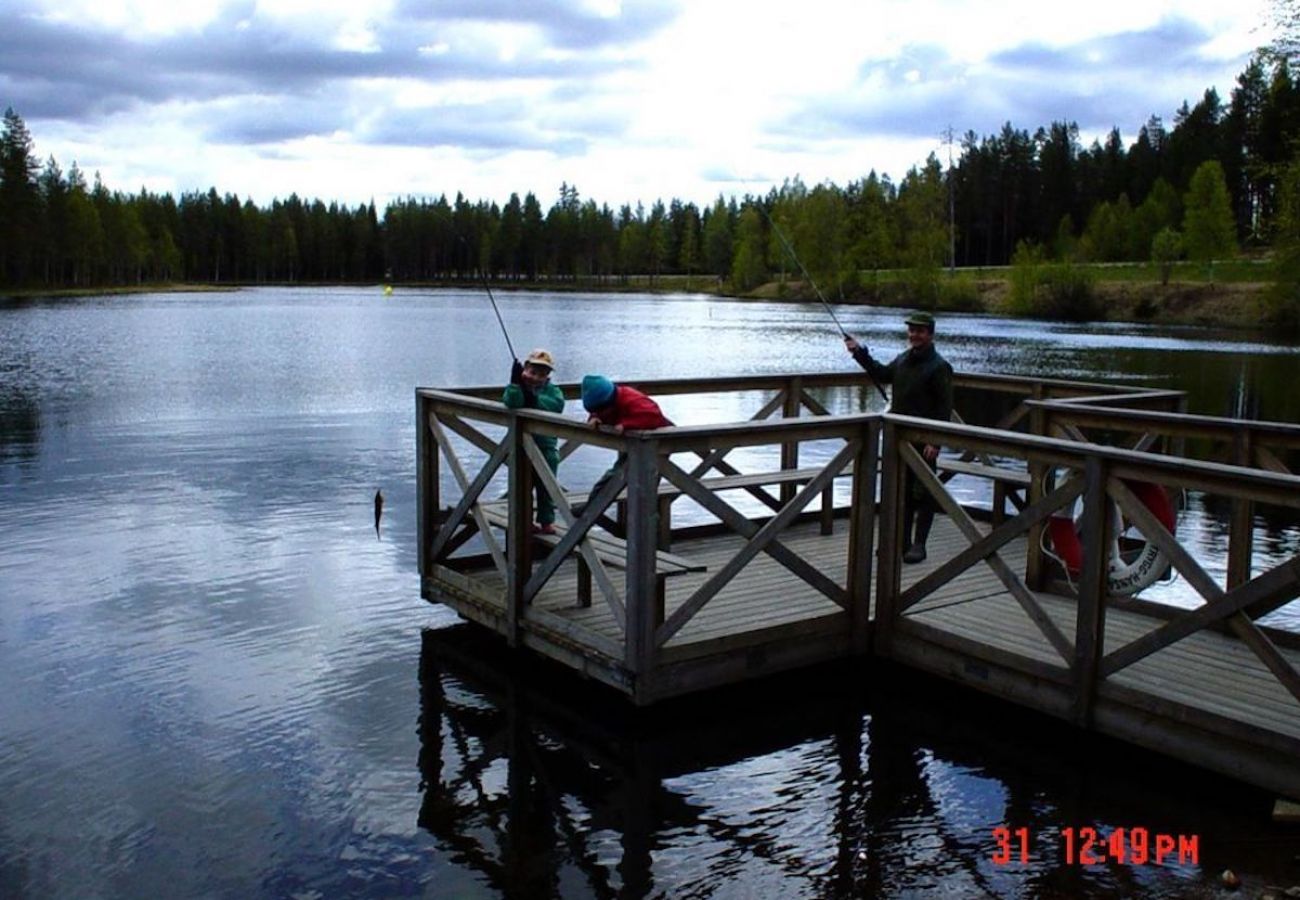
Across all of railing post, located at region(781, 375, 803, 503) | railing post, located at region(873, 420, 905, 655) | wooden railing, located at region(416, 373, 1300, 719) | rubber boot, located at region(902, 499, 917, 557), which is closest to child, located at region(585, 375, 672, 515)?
wooden railing, located at region(416, 373, 1300, 719)

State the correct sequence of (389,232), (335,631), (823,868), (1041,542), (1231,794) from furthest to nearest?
(389,232) → (335,631) → (1041,542) → (1231,794) → (823,868)

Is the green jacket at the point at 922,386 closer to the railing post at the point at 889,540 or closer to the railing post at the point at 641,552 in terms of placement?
the railing post at the point at 889,540

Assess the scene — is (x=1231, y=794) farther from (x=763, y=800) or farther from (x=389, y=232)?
(x=389, y=232)

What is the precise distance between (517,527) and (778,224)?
11864 cm

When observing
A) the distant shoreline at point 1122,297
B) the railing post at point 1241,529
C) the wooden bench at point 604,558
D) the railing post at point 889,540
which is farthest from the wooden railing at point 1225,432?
the distant shoreline at point 1122,297

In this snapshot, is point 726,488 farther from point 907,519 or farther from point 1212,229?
point 1212,229

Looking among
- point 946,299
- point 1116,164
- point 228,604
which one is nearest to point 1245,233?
point 1116,164

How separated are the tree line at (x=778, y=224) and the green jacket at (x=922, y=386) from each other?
107ft

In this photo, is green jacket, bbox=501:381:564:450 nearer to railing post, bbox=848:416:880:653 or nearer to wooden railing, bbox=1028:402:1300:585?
railing post, bbox=848:416:880:653

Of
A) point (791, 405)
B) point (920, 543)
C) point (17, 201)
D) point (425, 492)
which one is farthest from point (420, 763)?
point (17, 201)

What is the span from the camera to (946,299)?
86.7m

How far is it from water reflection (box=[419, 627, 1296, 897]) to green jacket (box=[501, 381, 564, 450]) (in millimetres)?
1777

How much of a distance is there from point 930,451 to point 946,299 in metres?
80.8

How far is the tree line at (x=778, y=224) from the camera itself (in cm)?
9412
